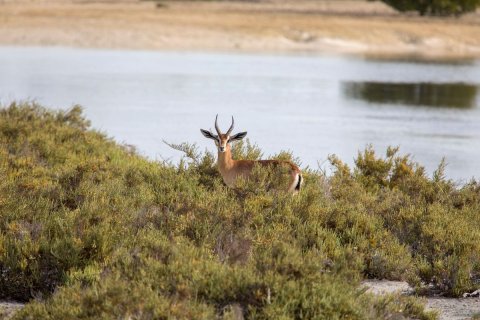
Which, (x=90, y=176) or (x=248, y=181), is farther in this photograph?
(x=90, y=176)

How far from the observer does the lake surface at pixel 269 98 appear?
1791 cm

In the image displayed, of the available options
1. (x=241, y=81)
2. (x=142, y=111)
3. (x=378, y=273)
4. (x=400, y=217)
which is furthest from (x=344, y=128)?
(x=378, y=273)

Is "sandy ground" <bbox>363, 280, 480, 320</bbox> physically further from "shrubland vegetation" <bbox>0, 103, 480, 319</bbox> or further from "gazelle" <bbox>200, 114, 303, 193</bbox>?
"gazelle" <bbox>200, 114, 303, 193</bbox>

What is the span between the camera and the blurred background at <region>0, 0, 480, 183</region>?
739 inches

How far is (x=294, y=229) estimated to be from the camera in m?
7.79

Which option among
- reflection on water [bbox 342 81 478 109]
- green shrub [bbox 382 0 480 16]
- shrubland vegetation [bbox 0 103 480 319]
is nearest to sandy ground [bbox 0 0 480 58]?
green shrub [bbox 382 0 480 16]

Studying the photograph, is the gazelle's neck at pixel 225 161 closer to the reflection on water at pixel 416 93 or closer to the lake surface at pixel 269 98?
the lake surface at pixel 269 98

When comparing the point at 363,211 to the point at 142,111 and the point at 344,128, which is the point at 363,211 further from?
the point at 142,111

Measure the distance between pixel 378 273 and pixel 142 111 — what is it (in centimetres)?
1516

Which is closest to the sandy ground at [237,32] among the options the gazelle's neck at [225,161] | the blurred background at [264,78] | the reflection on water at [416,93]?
the blurred background at [264,78]

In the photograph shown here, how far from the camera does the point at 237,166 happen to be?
895cm

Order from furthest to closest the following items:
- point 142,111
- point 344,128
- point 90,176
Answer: point 142,111
point 344,128
point 90,176

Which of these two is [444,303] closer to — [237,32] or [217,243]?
[217,243]

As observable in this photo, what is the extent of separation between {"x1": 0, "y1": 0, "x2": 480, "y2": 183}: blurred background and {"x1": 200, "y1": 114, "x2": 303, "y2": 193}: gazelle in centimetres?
485
